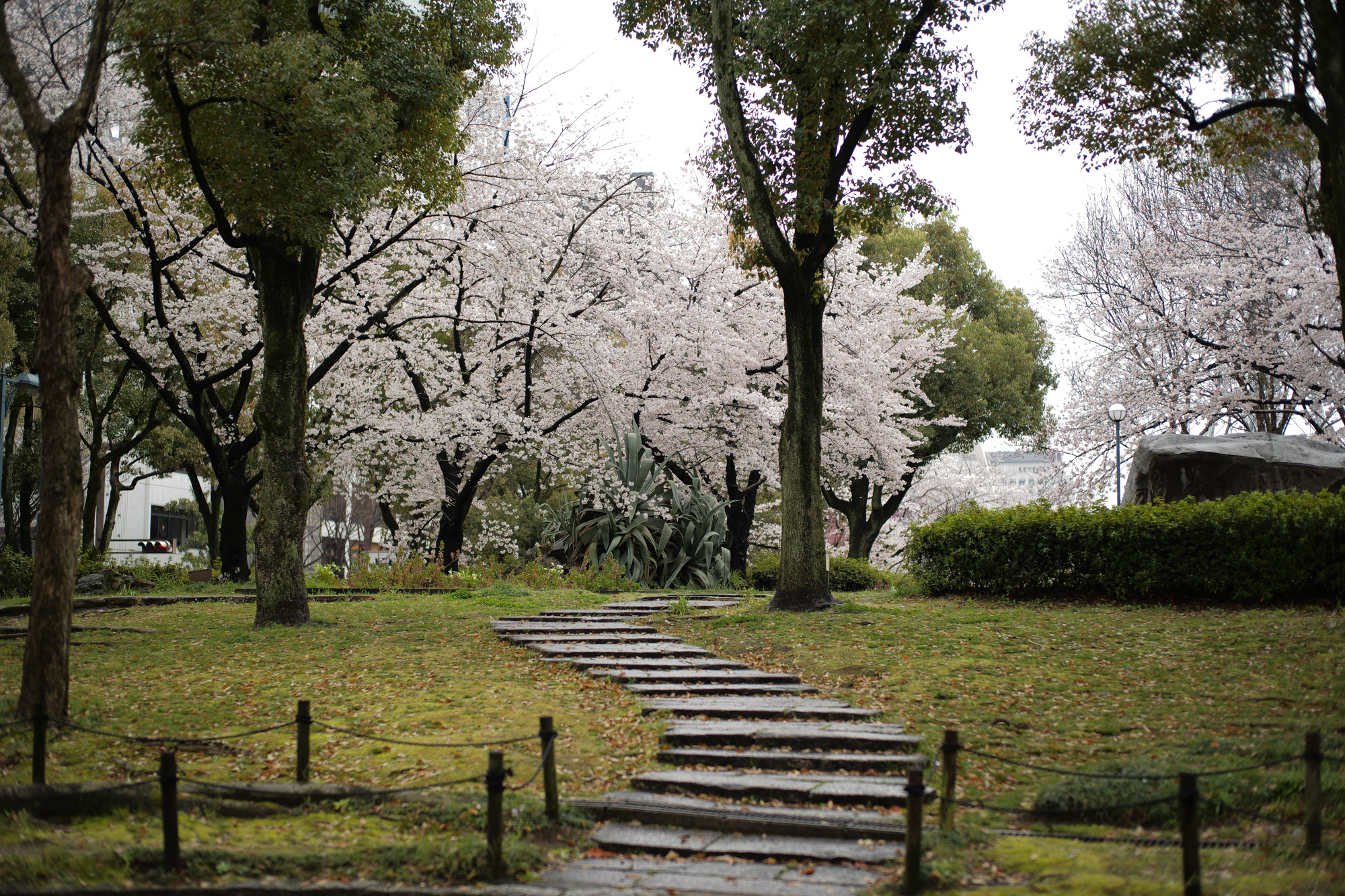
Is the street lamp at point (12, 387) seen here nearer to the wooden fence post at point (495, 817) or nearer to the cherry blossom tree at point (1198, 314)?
the wooden fence post at point (495, 817)

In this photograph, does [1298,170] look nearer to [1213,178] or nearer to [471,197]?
[1213,178]

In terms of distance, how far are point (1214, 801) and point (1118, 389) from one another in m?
19.0

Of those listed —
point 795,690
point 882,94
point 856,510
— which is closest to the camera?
point 795,690

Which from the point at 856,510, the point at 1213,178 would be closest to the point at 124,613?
the point at 856,510

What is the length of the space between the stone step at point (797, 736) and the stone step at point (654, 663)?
184 cm

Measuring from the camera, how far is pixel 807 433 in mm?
10680

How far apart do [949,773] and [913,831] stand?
0.95 metres

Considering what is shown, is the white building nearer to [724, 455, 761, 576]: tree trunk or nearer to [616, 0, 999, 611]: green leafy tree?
[724, 455, 761, 576]: tree trunk

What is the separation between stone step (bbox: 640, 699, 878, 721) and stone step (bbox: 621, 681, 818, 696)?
272 mm

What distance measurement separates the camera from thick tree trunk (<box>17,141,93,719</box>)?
615 centimetres

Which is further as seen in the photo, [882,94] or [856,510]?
[856,510]

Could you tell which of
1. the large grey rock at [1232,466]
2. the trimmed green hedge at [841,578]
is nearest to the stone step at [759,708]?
the large grey rock at [1232,466]

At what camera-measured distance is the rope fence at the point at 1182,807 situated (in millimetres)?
3807

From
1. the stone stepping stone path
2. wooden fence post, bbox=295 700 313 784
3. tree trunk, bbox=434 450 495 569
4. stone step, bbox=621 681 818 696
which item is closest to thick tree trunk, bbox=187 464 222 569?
tree trunk, bbox=434 450 495 569
